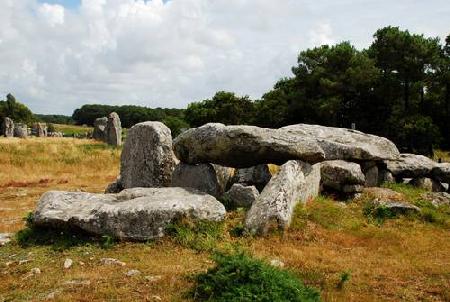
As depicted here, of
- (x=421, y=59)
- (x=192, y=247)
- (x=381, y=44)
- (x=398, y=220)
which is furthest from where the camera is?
(x=381, y=44)

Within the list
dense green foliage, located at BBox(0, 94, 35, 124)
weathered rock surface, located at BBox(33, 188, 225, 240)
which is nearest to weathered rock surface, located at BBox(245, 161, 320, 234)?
weathered rock surface, located at BBox(33, 188, 225, 240)

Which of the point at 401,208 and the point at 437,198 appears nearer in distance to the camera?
the point at 401,208

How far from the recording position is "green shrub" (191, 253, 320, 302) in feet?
25.2

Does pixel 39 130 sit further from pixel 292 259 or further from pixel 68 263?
pixel 292 259

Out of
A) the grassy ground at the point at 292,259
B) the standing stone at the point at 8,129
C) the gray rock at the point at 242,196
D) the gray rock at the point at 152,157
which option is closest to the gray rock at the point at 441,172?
the grassy ground at the point at 292,259

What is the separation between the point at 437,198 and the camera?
18.0 m

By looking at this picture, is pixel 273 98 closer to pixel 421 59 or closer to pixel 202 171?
pixel 421 59

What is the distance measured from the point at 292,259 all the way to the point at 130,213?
3.70 metres

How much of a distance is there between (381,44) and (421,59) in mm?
5724

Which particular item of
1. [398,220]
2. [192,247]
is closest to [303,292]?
[192,247]

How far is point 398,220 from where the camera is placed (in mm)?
15047

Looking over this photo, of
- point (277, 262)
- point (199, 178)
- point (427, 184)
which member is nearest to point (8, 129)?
point (199, 178)

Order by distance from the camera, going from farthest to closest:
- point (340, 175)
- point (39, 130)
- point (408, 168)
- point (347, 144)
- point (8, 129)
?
point (39, 130)
point (8, 129)
point (408, 168)
point (347, 144)
point (340, 175)

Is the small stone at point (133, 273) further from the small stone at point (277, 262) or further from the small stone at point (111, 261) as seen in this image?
the small stone at point (277, 262)
